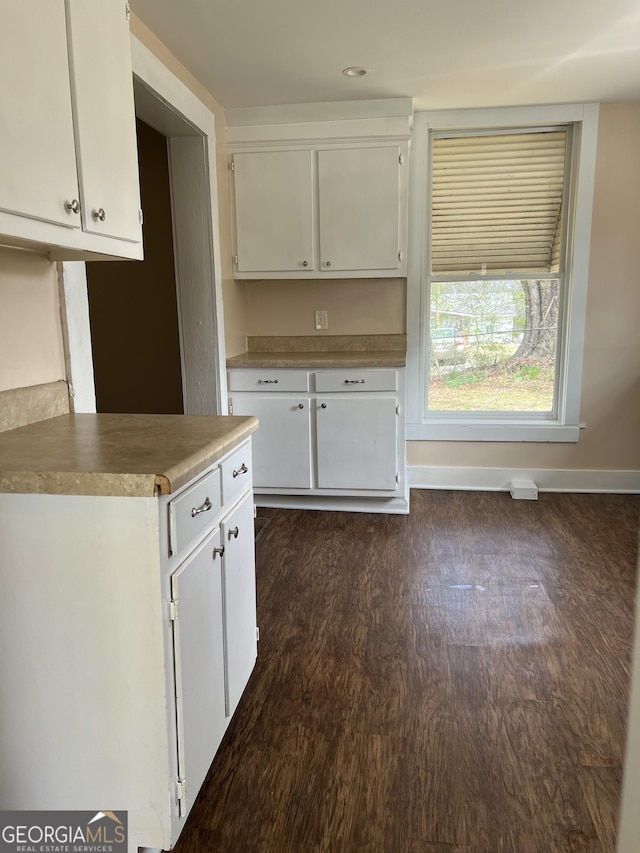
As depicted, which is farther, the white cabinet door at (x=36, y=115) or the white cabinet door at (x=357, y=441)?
the white cabinet door at (x=357, y=441)

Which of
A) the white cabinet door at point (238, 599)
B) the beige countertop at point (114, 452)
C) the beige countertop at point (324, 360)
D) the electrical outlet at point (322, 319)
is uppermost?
the electrical outlet at point (322, 319)

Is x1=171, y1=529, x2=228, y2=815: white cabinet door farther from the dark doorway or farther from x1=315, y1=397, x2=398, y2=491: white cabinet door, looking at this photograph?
the dark doorway

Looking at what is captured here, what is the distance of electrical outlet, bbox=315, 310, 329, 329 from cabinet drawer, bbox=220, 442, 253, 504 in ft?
7.64

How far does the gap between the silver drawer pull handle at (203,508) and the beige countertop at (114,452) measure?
90 mm

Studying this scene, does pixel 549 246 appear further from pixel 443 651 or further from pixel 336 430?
pixel 443 651

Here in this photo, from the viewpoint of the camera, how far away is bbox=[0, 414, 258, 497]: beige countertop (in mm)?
1152

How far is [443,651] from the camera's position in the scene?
213 centimetres

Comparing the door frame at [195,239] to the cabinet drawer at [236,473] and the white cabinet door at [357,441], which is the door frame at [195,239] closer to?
the white cabinet door at [357,441]

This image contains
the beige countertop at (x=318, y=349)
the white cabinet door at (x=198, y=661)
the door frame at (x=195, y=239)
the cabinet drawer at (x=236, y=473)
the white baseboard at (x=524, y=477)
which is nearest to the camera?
the white cabinet door at (x=198, y=661)

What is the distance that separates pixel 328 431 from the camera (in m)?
3.48

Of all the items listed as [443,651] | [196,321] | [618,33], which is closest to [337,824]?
[443,651]

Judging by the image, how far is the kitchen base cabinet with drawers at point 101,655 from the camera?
1.19 m

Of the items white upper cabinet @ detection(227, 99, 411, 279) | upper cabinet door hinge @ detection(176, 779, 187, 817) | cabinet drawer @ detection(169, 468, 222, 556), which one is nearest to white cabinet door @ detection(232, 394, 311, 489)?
white upper cabinet @ detection(227, 99, 411, 279)

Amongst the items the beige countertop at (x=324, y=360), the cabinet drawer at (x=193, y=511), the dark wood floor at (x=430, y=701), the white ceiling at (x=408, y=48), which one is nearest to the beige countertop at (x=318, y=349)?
the beige countertop at (x=324, y=360)
